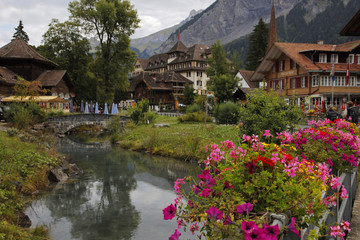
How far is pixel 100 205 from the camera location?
12.2 metres

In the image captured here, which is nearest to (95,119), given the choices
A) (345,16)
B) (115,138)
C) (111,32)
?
(115,138)

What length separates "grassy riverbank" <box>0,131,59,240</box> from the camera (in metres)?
8.20

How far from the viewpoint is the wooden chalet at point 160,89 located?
7194 cm

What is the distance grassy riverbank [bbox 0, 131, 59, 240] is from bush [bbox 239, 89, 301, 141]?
8885 mm

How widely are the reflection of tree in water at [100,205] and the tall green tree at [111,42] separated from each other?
26.4 meters

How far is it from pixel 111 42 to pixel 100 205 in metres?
34.5

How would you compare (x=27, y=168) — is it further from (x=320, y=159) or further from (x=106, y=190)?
(x=320, y=159)

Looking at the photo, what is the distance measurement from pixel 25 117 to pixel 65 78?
18.5 m

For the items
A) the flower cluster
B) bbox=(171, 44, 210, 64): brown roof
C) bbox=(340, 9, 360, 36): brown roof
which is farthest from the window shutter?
bbox=(171, 44, 210, 64): brown roof

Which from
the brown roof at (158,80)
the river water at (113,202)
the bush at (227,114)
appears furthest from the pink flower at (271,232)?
the brown roof at (158,80)

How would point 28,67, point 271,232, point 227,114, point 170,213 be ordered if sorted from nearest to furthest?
point 271,232, point 170,213, point 227,114, point 28,67

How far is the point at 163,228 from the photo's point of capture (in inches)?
381

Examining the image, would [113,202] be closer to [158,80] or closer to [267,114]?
[267,114]

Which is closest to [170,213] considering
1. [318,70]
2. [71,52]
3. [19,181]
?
[19,181]
